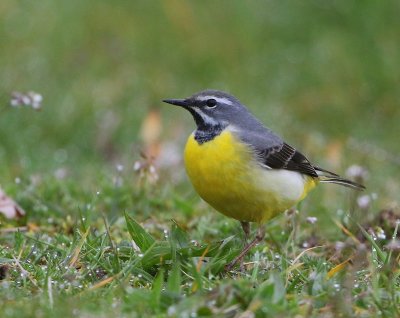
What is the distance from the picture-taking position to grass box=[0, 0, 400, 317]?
4980mm

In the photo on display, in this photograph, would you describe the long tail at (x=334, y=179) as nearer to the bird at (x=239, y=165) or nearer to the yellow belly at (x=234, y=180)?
the bird at (x=239, y=165)

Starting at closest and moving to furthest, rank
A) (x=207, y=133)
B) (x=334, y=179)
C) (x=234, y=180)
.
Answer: (x=234, y=180) → (x=207, y=133) → (x=334, y=179)

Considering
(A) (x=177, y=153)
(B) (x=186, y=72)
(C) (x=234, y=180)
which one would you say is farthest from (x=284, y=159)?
(B) (x=186, y=72)

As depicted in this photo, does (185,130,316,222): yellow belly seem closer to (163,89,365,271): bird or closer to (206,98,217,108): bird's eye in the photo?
(163,89,365,271): bird

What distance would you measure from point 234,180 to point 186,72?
6699mm

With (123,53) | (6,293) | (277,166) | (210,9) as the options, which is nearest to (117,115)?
(123,53)

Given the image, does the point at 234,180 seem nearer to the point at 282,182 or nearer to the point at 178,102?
the point at 282,182

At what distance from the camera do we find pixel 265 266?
5.84 meters

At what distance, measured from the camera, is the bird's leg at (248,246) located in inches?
221

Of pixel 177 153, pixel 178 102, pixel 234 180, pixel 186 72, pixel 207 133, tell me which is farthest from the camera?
pixel 186 72

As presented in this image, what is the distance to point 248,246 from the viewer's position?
5.91 metres

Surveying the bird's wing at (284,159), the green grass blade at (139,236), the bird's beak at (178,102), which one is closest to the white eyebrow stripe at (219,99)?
the bird's beak at (178,102)

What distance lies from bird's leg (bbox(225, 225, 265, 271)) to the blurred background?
3.54 m

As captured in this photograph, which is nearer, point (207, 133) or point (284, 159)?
point (207, 133)
